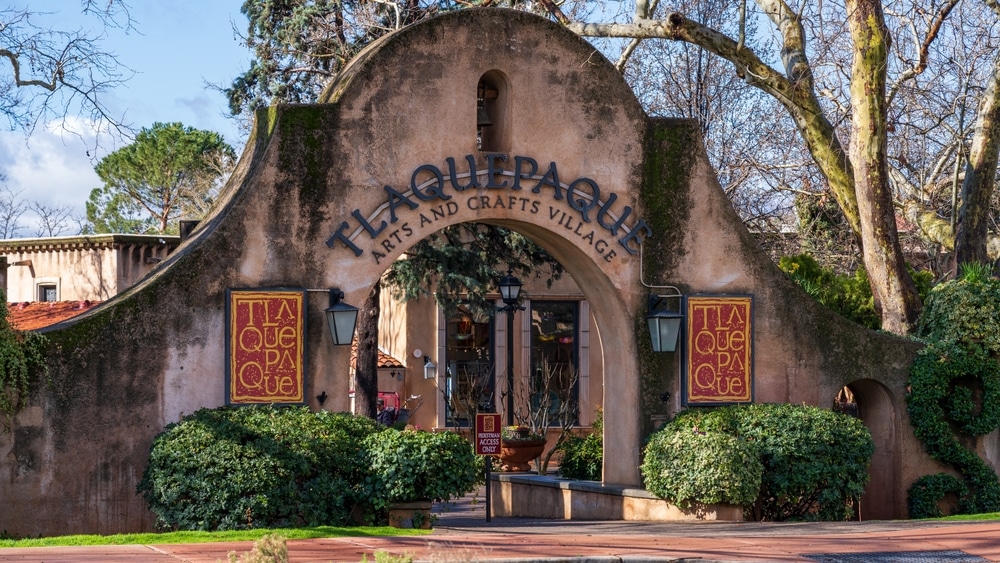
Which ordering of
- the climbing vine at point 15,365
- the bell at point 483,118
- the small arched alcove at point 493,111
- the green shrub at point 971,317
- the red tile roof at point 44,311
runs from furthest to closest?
the red tile roof at point 44,311, the green shrub at point 971,317, the bell at point 483,118, the small arched alcove at point 493,111, the climbing vine at point 15,365

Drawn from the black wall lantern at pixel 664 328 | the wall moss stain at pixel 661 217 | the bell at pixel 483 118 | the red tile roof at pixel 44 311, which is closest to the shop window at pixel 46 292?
the red tile roof at pixel 44 311

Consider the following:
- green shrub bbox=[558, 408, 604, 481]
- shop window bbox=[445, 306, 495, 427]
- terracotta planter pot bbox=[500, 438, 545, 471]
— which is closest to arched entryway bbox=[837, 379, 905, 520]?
green shrub bbox=[558, 408, 604, 481]

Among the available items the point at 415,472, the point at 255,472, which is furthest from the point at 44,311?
the point at 415,472

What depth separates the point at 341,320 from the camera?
606 inches

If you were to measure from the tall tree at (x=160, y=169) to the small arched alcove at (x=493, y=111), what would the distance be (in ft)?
94.8

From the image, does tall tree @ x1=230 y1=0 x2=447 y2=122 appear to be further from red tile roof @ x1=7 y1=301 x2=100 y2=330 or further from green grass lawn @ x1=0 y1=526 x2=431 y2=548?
green grass lawn @ x1=0 y1=526 x2=431 y2=548

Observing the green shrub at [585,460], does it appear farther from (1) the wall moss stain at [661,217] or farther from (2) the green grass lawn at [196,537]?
(2) the green grass lawn at [196,537]

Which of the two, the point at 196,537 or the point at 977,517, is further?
the point at 977,517

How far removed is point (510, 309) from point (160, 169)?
94.6 feet

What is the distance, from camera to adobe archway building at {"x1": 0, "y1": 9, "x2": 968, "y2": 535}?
14547mm

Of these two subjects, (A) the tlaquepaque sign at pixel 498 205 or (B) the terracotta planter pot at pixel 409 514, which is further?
(A) the tlaquepaque sign at pixel 498 205

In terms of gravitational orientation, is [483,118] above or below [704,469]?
above

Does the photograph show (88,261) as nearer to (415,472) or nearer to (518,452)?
(518,452)

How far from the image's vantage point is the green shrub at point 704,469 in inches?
608
